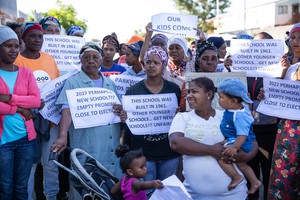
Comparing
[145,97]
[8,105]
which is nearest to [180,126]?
[145,97]

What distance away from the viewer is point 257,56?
204 inches

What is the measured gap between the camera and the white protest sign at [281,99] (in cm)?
427

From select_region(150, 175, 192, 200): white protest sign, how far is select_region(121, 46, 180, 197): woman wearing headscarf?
2.96 feet

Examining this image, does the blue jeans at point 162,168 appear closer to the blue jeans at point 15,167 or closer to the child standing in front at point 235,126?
the child standing in front at point 235,126

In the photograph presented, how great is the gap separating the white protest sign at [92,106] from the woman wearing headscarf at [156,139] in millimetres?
207

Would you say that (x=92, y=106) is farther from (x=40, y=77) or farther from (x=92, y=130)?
(x=40, y=77)

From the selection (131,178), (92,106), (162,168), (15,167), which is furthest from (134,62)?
(131,178)

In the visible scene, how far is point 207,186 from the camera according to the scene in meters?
3.30

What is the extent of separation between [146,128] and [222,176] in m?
1.25

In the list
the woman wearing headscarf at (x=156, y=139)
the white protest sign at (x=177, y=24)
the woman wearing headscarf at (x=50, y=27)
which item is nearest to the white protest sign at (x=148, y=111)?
the woman wearing headscarf at (x=156, y=139)

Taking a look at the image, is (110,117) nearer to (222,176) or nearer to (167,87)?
(167,87)

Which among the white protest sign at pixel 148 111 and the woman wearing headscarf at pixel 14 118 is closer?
the woman wearing headscarf at pixel 14 118

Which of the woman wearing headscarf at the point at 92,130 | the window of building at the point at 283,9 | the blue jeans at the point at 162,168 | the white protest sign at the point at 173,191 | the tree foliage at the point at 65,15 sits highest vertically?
the window of building at the point at 283,9

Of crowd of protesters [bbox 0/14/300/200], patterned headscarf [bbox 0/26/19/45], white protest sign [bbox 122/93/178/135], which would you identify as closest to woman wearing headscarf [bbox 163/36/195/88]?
crowd of protesters [bbox 0/14/300/200]
